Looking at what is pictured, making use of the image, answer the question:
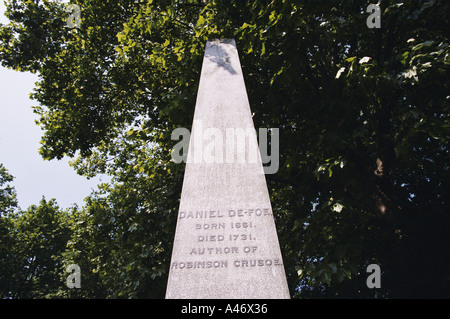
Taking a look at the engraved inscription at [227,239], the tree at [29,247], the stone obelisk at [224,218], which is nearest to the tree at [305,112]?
the stone obelisk at [224,218]

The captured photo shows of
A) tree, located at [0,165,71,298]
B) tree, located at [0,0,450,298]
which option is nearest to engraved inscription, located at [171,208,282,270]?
tree, located at [0,0,450,298]

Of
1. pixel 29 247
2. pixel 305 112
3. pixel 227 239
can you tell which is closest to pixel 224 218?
pixel 227 239

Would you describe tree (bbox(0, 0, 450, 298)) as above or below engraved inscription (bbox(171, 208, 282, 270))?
above

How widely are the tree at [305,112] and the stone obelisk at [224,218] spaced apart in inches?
87.2

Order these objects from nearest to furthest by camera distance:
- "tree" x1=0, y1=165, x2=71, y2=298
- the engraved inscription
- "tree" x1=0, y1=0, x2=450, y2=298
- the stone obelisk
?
the stone obelisk < the engraved inscription < "tree" x1=0, y1=0, x2=450, y2=298 < "tree" x1=0, y1=165, x2=71, y2=298

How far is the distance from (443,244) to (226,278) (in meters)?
5.70

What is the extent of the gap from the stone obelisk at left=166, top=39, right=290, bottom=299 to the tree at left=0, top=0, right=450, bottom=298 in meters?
2.22

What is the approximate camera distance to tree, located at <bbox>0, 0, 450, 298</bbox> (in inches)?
231

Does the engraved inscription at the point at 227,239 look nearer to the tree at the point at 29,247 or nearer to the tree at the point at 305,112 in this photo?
the tree at the point at 305,112

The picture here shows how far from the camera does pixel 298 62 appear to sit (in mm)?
6574

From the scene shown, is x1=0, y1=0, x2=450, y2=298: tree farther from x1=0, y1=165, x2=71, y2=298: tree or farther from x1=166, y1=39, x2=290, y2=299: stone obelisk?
x1=0, y1=165, x2=71, y2=298: tree

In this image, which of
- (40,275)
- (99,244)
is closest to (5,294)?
(40,275)

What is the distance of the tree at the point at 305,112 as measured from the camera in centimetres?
588

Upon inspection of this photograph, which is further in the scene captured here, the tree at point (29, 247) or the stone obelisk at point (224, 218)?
the tree at point (29, 247)
